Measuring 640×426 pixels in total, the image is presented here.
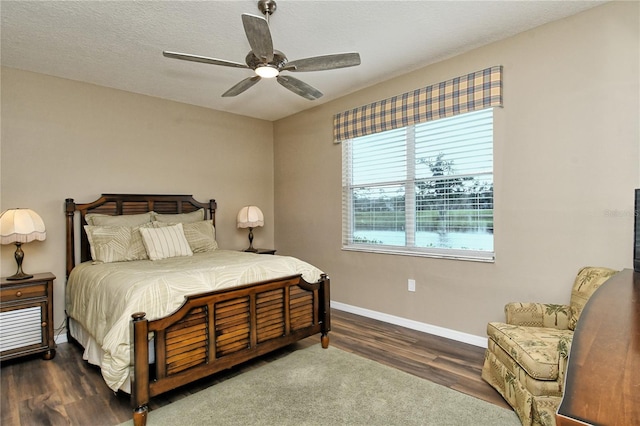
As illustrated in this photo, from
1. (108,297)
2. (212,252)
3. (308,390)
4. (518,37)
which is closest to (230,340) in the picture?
(308,390)

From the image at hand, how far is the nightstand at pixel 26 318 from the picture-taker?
296cm

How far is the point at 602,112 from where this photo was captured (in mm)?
2584

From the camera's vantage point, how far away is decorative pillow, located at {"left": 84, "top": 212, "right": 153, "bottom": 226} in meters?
3.74

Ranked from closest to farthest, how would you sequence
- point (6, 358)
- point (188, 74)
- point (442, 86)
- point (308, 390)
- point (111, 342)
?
point (111, 342), point (308, 390), point (6, 358), point (442, 86), point (188, 74)

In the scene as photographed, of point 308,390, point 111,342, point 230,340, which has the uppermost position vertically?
point 111,342

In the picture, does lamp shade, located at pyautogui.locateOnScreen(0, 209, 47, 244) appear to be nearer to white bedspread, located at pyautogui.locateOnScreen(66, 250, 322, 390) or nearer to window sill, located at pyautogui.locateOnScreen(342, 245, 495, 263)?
white bedspread, located at pyautogui.locateOnScreen(66, 250, 322, 390)

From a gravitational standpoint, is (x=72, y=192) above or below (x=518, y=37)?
below

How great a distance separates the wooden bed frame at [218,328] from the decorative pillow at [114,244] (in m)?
0.39

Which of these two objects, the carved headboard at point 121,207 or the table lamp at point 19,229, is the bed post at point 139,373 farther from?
the carved headboard at point 121,207

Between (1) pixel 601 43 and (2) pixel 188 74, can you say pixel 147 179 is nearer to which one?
(2) pixel 188 74

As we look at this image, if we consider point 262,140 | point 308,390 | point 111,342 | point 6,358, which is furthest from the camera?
point 262,140

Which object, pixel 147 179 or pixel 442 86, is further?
pixel 147 179

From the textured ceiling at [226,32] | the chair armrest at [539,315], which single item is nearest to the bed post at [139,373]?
the textured ceiling at [226,32]

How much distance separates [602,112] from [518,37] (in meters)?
0.93
